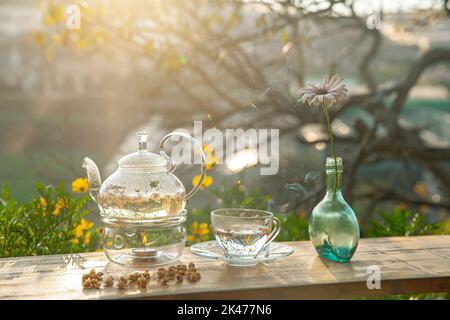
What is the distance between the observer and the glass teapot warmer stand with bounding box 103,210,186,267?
1.46 m

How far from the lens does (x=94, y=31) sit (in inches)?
119

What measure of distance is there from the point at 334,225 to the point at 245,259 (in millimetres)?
238

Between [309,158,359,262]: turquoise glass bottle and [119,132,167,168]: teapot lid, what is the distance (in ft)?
1.38

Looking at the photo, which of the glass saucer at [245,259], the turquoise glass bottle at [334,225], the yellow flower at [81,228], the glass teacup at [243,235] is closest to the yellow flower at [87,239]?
the yellow flower at [81,228]

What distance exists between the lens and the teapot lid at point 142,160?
4.94ft

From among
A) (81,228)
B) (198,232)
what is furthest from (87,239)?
(198,232)

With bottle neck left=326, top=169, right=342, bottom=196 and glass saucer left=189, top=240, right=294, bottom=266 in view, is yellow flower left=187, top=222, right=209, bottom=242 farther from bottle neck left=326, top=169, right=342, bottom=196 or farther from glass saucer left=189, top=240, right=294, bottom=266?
bottle neck left=326, top=169, right=342, bottom=196

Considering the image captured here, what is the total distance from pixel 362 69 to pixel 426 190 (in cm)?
148

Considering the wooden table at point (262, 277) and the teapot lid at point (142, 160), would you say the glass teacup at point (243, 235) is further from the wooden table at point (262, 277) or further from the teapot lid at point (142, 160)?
the teapot lid at point (142, 160)

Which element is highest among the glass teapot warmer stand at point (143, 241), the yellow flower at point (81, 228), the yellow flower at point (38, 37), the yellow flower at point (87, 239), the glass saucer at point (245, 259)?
the yellow flower at point (38, 37)

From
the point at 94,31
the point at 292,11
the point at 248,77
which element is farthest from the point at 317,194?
the point at 94,31

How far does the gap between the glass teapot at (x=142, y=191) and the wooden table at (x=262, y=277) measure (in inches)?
5.5

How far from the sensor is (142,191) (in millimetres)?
1462

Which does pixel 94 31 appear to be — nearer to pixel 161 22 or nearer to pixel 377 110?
pixel 161 22
